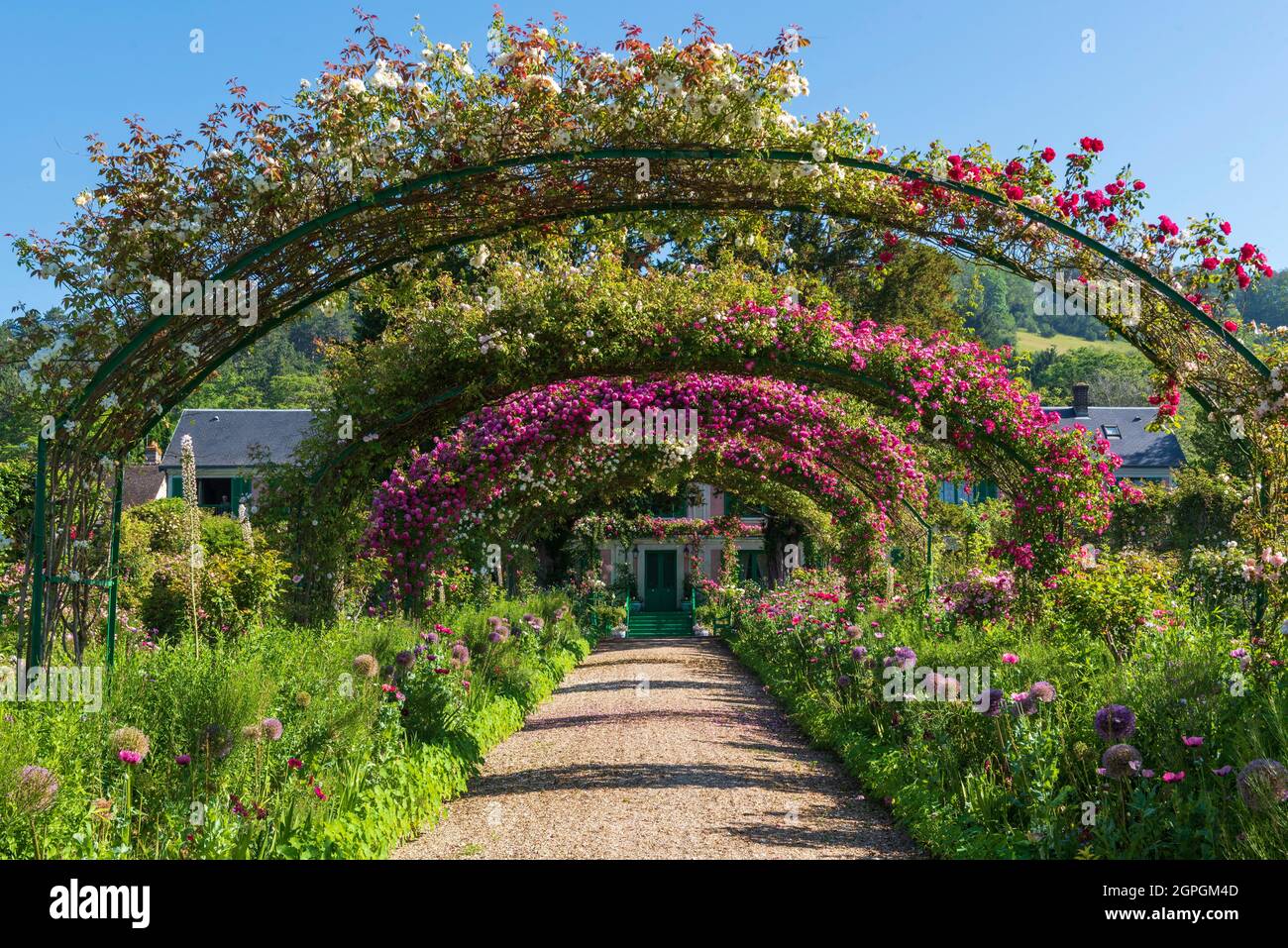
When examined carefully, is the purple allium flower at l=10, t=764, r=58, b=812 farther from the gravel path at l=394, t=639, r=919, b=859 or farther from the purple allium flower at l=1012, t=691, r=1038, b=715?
the purple allium flower at l=1012, t=691, r=1038, b=715

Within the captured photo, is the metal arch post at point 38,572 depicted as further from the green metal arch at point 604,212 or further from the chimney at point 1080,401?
the chimney at point 1080,401

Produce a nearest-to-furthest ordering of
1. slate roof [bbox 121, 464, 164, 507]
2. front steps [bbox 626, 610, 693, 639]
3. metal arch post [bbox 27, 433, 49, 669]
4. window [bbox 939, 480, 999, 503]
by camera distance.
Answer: metal arch post [bbox 27, 433, 49, 669] < window [bbox 939, 480, 999, 503] < front steps [bbox 626, 610, 693, 639] < slate roof [bbox 121, 464, 164, 507]

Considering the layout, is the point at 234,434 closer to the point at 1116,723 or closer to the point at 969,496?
the point at 969,496

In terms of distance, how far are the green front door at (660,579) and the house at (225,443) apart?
11248mm

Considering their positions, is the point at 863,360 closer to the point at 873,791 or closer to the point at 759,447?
the point at 873,791

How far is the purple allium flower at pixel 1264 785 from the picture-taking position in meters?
3.12

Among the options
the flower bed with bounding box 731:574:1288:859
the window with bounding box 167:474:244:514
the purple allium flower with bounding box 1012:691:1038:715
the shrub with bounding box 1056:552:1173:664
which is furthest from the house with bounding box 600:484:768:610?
the purple allium flower with bounding box 1012:691:1038:715

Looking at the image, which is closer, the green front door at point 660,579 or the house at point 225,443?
the green front door at point 660,579

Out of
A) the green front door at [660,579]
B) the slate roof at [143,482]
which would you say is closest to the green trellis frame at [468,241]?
the green front door at [660,579]

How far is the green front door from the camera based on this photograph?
3209 cm

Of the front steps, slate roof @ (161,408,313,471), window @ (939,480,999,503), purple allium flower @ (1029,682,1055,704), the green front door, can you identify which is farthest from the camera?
slate roof @ (161,408,313,471)

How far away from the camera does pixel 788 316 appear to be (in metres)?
8.12

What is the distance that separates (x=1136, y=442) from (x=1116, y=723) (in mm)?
33610

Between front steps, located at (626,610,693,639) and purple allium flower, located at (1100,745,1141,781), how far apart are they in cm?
2060
